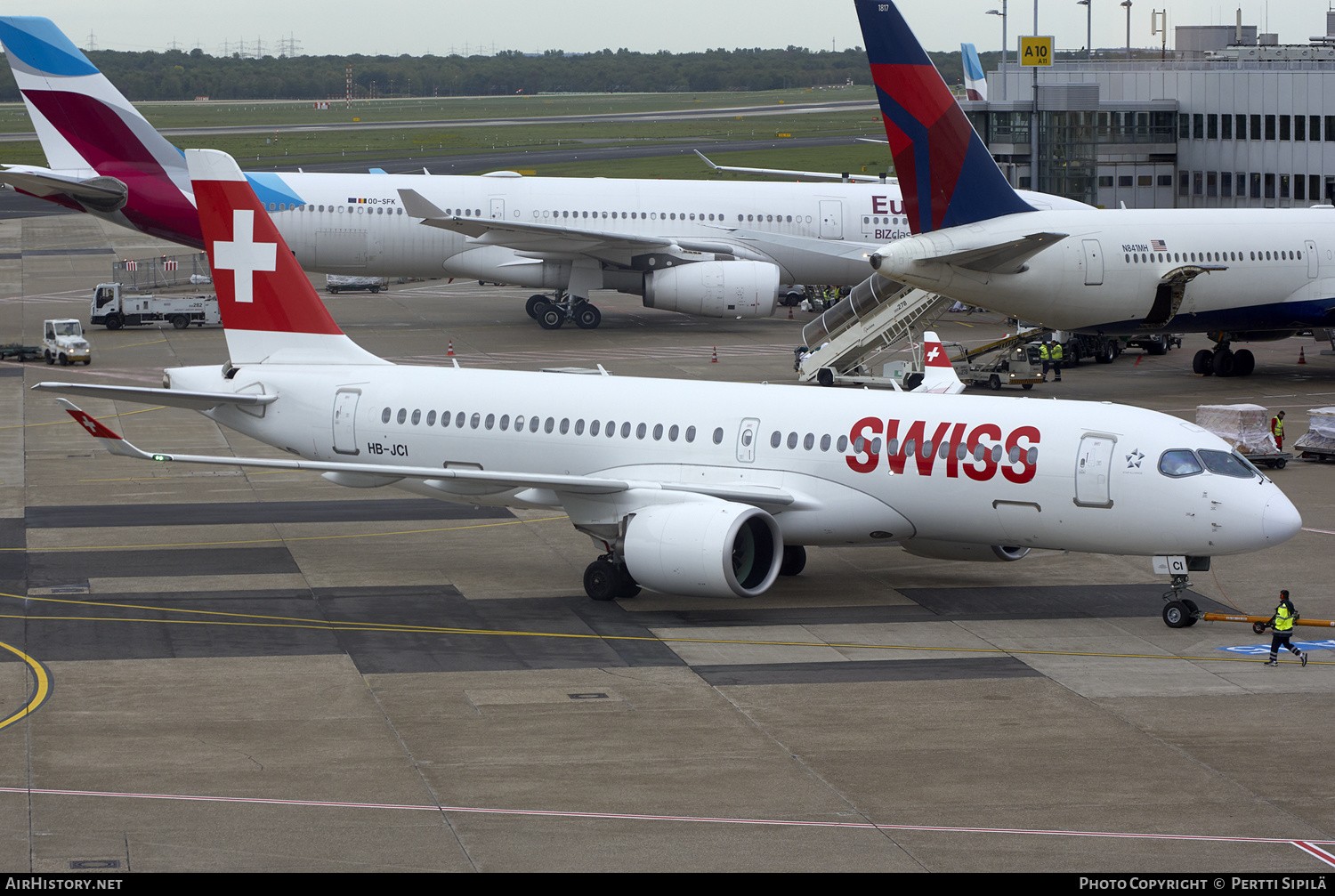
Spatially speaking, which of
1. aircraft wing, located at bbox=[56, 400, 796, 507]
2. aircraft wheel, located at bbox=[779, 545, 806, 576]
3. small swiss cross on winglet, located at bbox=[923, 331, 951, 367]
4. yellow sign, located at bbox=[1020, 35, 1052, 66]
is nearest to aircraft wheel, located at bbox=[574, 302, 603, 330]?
yellow sign, located at bbox=[1020, 35, 1052, 66]

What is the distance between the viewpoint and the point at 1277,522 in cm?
2400

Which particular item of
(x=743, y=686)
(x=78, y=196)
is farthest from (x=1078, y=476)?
(x=78, y=196)

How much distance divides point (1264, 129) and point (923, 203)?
29.8 m

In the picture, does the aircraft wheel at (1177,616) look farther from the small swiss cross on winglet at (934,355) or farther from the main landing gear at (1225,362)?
the main landing gear at (1225,362)

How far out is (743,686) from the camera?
72.7ft


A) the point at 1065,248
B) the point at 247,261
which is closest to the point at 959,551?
the point at 247,261

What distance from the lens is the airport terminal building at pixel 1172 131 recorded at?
2640 inches

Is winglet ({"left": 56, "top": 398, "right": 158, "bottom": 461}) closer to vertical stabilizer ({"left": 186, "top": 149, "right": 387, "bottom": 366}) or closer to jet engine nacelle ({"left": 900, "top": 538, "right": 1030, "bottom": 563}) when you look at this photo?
vertical stabilizer ({"left": 186, "top": 149, "right": 387, "bottom": 366})

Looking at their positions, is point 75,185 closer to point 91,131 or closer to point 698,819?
point 91,131

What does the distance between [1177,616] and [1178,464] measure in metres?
2.47

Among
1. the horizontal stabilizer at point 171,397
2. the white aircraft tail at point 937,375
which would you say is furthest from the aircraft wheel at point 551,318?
the horizontal stabilizer at point 171,397

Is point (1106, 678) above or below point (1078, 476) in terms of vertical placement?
below
